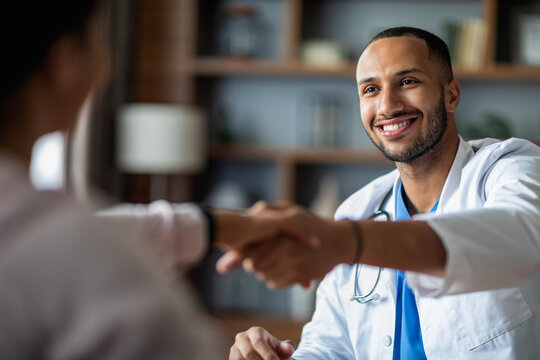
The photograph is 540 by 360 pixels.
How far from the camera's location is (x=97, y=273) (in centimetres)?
59

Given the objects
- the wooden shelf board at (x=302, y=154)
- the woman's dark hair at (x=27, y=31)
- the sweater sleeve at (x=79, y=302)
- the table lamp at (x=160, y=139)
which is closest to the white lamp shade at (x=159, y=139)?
the table lamp at (x=160, y=139)

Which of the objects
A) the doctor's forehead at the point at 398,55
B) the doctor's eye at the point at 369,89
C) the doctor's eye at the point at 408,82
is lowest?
the doctor's eye at the point at 369,89

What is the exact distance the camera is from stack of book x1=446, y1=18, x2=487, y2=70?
→ 3.90 m

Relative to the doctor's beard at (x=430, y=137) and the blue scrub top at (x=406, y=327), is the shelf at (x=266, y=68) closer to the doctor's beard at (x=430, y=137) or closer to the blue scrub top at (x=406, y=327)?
the doctor's beard at (x=430, y=137)

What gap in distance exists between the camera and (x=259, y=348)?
1352 millimetres

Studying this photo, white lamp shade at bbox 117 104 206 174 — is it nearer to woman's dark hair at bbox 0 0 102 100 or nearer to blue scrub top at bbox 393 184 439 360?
blue scrub top at bbox 393 184 439 360

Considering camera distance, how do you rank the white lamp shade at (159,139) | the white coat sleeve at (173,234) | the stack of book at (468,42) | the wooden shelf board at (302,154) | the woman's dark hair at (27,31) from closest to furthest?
the woman's dark hair at (27,31) < the white coat sleeve at (173,234) < the white lamp shade at (159,139) < the stack of book at (468,42) < the wooden shelf board at (302,154)

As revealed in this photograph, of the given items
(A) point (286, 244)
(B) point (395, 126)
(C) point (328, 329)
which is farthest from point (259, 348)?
(B) point (395, 126)

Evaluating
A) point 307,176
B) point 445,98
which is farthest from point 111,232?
point 307,176

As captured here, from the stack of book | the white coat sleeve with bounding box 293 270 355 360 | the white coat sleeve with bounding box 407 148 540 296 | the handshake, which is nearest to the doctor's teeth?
the white coat sleeve with bounding box 293 270 355 360

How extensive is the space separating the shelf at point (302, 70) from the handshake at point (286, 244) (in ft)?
10.2

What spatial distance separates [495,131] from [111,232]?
372cm

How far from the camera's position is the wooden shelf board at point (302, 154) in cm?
401

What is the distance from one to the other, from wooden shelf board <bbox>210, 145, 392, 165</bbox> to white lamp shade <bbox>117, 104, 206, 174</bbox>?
0.37 m
